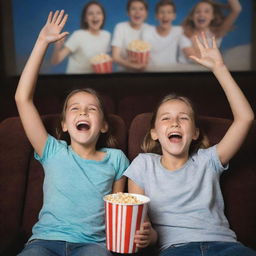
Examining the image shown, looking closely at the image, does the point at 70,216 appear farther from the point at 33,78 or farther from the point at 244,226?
the point at 244,226

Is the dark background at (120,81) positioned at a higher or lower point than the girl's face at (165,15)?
lower

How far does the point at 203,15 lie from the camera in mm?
3764

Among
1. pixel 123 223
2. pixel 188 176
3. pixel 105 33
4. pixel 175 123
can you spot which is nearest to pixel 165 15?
pixel 105 33

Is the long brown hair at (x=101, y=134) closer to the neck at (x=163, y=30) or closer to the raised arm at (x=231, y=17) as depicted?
the neck at (x=163, y=30)

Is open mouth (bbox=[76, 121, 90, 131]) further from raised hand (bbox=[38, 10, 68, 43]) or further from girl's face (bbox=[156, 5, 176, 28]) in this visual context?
girl's face (bbox=[156, 5, 176, 28])

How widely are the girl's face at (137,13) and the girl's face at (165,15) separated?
128 millimetres

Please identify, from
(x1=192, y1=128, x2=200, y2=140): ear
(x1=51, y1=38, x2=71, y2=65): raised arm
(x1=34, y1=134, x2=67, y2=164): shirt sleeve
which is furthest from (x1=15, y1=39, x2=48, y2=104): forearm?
(x1=51, y1=38, x2=71, y2=65): raised arm

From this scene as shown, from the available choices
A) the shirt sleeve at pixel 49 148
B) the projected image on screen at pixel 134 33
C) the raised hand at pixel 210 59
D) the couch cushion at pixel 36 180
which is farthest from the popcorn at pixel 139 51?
the shirt sleeve at pixel 49 148

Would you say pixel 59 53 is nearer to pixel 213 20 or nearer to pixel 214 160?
pixel 213 20

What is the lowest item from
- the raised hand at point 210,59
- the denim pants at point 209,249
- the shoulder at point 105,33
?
the denim pants at point 209,249

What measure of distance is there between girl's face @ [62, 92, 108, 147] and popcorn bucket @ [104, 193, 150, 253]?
0.44 m

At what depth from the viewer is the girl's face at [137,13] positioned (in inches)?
147

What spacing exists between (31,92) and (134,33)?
2186mm

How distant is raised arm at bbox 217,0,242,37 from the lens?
3715mm
